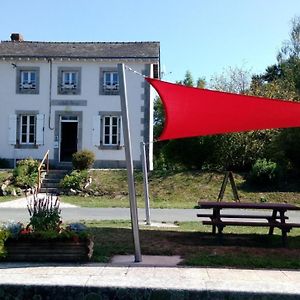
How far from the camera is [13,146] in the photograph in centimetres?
2541

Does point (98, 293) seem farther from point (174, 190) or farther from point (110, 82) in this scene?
point (110, 82)

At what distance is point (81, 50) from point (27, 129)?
189 inches

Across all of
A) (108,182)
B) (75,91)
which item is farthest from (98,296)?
(75,91)

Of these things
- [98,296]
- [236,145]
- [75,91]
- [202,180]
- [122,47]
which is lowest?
[98,296]

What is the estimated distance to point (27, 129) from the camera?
84.2 feet

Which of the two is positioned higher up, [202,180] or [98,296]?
[202,180]

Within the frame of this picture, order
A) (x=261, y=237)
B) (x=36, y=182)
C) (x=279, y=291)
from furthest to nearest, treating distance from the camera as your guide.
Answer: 1. (x=36, y=182)
2. (x=261, y=237)
3. (x=279, y=291)

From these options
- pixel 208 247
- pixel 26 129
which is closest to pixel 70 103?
pixel 26 129

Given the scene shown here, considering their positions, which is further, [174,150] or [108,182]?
[174,150]

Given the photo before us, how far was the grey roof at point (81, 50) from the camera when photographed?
25.4m

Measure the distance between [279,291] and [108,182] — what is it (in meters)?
16.2

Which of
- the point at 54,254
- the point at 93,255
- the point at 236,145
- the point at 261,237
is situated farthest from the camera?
the point at 236,145

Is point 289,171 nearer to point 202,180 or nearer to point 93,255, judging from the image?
point 202,180

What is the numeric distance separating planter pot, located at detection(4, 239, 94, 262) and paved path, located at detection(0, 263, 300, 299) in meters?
0.21
